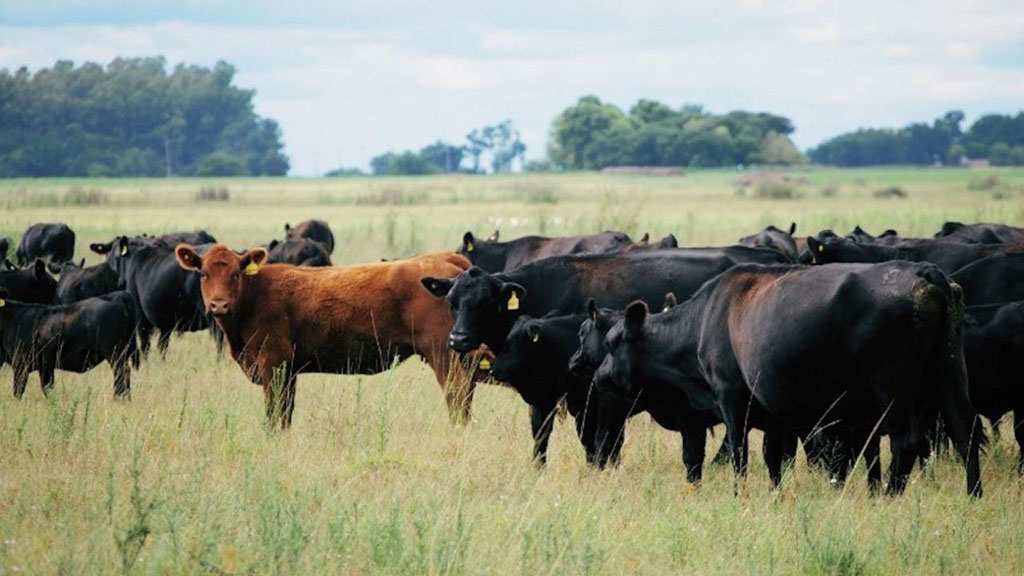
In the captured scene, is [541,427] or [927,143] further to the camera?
[927,143]

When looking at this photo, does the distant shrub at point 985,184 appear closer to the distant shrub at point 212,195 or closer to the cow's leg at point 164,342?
the distant shrub at point 212,195

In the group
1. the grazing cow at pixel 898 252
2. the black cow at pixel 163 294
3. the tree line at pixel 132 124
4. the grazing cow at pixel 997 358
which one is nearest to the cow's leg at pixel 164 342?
the black cow at pixel 163 294

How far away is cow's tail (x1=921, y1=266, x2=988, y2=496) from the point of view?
333 inches

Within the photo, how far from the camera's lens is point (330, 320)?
11508 millimetres

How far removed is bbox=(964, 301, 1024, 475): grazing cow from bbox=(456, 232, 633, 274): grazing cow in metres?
8.35

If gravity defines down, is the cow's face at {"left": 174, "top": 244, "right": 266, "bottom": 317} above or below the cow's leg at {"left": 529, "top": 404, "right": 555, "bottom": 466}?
above

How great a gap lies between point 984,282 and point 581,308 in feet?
10.4

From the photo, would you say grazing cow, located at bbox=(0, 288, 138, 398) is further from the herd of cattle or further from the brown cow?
the brown cow

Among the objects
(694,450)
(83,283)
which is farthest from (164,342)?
(694,450)

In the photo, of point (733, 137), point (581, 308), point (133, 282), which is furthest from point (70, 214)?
point (733, 137)

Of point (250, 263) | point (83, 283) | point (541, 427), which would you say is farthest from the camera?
point (83, 283)

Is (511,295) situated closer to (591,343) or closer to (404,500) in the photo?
(591,343)

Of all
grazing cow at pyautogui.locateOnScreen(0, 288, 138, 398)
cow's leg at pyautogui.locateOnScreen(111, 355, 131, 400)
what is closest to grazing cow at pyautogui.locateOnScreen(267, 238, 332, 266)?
grazing cow at pyautogui.locateOnScreen(0, 288, 138, 398)

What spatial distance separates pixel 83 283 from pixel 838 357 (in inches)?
406
